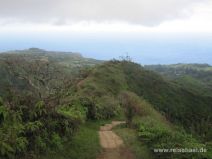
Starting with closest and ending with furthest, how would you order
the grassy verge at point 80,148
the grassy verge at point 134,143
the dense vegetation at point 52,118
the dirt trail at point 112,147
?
the dense vegetation at point 52,118
the grassy verge at point 80,148
the dirt trail at point 112,147
the grassy verge at point 134,143

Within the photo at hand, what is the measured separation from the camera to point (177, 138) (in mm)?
19906

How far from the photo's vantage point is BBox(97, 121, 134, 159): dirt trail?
19.6 metres

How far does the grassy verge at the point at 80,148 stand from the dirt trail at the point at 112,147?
1.31ft

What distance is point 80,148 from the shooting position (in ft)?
64.7

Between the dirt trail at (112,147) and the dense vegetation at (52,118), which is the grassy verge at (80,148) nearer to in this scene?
the dense vegetation at (52,118)

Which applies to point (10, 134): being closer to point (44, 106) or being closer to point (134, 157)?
point (44, 106)

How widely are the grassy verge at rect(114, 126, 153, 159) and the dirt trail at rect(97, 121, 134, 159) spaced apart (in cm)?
33

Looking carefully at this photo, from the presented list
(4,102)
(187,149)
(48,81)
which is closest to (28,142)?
(4,102)

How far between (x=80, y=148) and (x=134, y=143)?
11.9 feet

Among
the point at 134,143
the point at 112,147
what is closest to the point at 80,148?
the point at 112,147

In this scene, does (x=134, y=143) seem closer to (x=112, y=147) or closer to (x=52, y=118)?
(x=112, y=147)

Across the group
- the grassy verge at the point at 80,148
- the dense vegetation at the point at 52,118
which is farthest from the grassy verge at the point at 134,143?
the grassy verge at the point at 80,148

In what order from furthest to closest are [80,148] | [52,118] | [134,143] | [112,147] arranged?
[134,143], [112,147], [80,148], [52,118]

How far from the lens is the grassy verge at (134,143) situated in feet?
65.1
